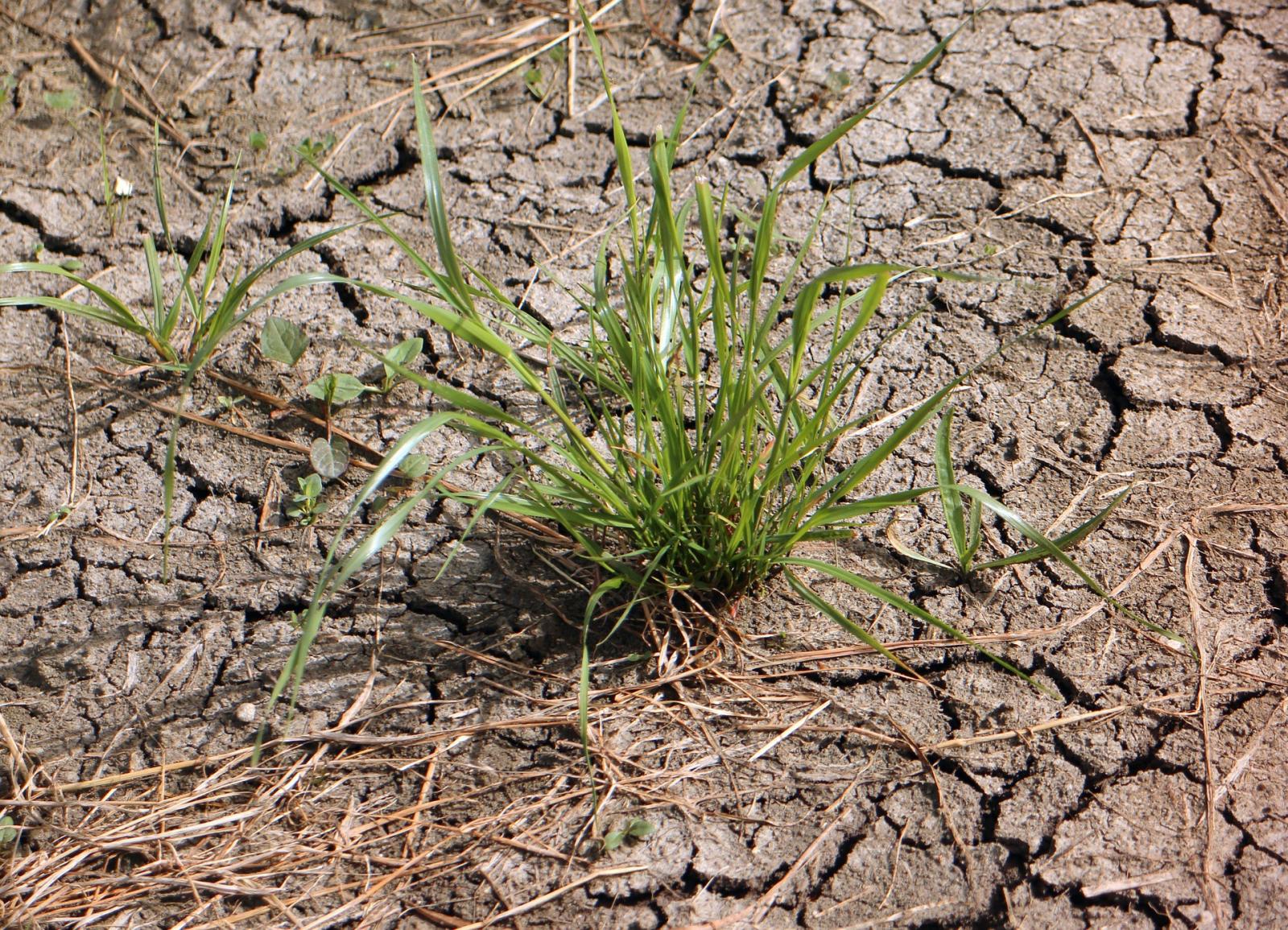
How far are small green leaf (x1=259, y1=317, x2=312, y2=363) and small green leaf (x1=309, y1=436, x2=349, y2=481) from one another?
0.67 ft

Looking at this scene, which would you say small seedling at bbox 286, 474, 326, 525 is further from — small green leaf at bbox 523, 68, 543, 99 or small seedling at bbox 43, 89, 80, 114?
small seedling at bbox 43, 89, 80, 114

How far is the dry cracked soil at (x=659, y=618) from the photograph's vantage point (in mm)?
1474

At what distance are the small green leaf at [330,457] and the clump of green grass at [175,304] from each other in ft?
0.80

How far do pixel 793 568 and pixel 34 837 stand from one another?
4.05ft

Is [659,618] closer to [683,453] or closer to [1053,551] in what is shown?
[683,453]

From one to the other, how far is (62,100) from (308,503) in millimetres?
1409

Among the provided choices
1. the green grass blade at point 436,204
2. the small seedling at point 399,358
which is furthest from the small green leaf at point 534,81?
the green grass blade at point 436,204

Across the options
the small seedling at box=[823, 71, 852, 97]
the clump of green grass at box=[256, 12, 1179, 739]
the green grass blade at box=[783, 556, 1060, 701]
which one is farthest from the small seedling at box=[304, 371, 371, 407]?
the small seedling at box=[823, 71, 852, 97]

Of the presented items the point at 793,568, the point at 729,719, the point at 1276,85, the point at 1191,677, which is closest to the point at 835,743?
the point at 729,719

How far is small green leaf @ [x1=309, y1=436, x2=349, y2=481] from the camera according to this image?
1.94 metres

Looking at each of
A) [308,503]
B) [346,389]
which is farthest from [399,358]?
[308,503]

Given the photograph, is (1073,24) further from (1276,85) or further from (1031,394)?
(1031,394)

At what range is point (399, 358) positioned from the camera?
208 centimetres

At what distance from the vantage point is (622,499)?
65.8 inches
